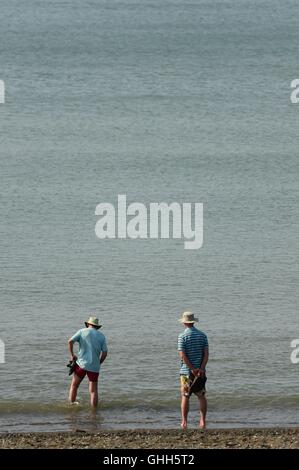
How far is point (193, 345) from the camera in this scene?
1834 centimetres

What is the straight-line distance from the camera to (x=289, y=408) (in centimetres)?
2061

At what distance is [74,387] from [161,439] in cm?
333

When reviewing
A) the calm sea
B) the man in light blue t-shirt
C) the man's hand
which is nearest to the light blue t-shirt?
the man in light blue t-shirt

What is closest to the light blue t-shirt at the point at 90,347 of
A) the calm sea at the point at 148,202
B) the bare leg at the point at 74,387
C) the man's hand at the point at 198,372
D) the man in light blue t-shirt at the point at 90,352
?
the man in light blue t-shirt at the point at 90,352

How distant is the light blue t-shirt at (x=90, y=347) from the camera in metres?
19.5

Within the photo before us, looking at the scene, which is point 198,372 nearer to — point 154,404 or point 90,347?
point 90,347

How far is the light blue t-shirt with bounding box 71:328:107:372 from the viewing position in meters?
19.5

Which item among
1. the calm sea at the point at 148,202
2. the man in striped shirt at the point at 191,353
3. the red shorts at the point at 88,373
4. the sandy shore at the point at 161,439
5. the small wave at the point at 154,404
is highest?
the calm sea at the point at 148,202

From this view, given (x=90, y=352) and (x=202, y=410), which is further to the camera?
(x=90, y=352)

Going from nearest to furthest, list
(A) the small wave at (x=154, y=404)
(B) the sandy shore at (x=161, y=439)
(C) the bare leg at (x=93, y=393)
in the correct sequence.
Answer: (B) the sandy shore at (x=161, y=439) → (C) the bare leg at (x=93, y=393) → (A) the small wave at (x=154, y=404)

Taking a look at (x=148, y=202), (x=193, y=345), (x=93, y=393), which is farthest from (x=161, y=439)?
(x=148, y=202)

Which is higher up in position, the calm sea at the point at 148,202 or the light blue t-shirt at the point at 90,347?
the calm sea at the point at 148,202

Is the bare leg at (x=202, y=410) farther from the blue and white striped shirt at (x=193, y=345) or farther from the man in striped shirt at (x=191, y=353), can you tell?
the blue and white striped shirt at (x=193, y=345)
